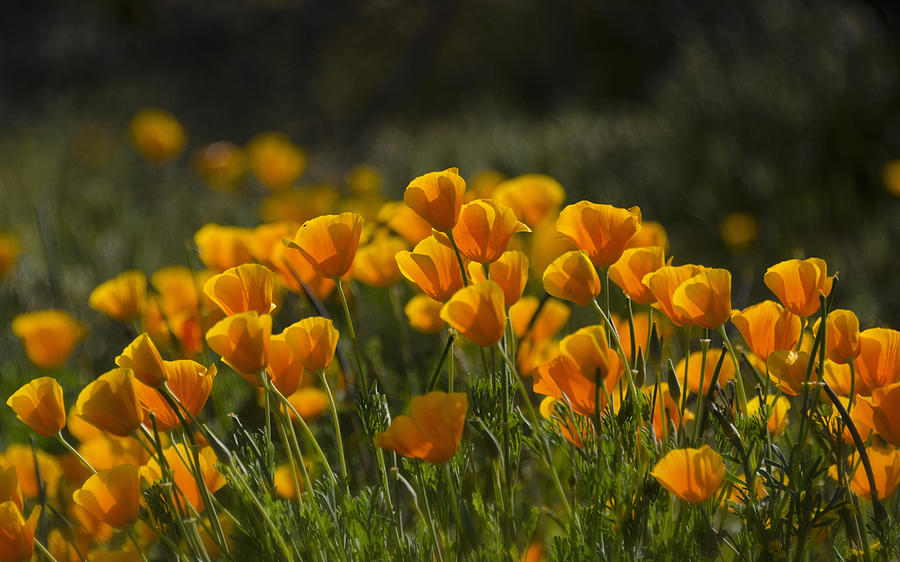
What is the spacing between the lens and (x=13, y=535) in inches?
40.0

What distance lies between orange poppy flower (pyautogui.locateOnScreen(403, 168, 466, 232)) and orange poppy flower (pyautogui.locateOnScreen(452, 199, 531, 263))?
0.02 meters

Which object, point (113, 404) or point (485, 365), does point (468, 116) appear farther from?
point (113, 404)

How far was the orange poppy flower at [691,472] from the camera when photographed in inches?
37.1

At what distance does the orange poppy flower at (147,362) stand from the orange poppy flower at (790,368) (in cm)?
74

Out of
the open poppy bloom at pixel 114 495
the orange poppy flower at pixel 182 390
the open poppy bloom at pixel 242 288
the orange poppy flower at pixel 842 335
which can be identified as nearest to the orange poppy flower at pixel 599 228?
the orange poppy flower at pixel 842 335

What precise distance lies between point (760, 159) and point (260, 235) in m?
3.35

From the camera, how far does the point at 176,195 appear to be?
5273mm

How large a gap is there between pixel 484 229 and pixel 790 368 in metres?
0.41

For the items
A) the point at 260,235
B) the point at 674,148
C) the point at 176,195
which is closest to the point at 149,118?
the point at 176,195

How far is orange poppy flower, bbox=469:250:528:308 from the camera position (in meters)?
1.11

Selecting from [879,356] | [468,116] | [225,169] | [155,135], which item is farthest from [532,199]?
[468,116]

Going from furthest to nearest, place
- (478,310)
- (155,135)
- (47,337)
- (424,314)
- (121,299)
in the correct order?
(155,135), (47,337), (121,299), (424,314), (478,310)

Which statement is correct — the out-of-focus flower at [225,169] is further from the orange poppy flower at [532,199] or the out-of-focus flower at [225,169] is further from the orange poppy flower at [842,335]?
the orange poppy flower at [842,335]

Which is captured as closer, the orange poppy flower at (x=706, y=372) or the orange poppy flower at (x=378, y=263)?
the orange poppy flower at (x=706, y=372)
